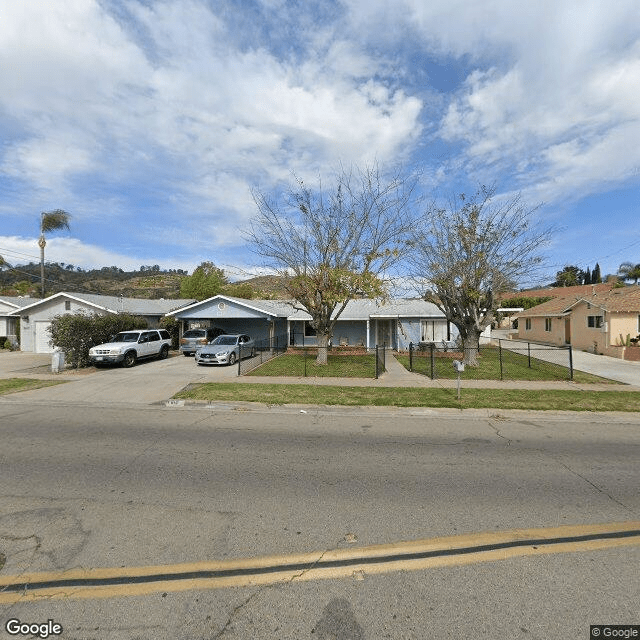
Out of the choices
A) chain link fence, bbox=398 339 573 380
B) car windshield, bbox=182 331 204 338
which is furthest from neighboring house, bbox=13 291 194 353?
chain link fence, bbox=398 339 573 380

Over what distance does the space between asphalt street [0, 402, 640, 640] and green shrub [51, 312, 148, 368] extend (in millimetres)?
10062

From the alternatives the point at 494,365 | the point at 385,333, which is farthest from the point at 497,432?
the point at 385,333

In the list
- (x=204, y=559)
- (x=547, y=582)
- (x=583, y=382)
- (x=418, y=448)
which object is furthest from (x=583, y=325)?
(x=204, y=559)

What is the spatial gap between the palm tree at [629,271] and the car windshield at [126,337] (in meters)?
52.0

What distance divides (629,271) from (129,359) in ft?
184

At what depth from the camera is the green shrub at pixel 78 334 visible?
1683cm

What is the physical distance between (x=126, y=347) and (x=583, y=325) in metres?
28.2

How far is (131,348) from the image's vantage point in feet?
60.2

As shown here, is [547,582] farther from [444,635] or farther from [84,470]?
[84,470]

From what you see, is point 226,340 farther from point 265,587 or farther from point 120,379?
point 265,587

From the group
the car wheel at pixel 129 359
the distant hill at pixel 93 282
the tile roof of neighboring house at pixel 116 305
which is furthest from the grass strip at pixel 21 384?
the distant hill at pixel 93 282

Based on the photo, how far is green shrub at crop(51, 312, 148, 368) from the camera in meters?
16.8

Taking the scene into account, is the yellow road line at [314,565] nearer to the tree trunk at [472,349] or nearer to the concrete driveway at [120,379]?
the concrete driveway at [120,379]

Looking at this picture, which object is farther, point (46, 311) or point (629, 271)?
point (629, 271)
